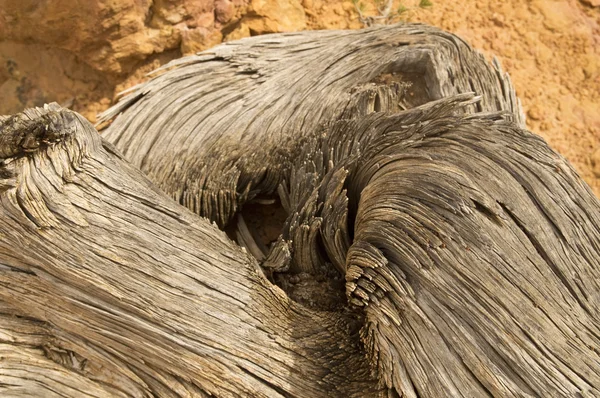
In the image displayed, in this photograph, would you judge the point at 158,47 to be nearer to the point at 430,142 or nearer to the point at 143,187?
the point at 143,187

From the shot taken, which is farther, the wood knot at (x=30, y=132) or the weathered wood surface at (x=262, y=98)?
the weathered wood surface at (x=262, y=98)

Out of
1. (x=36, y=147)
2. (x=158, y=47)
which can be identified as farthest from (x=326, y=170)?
(x=158, y=47)

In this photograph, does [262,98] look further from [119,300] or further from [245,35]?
[119,300]

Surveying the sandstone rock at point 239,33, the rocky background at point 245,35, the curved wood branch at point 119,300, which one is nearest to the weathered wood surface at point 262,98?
the sandstone rock at point 239,33

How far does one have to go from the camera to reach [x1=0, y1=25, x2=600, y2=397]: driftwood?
1.71 metres

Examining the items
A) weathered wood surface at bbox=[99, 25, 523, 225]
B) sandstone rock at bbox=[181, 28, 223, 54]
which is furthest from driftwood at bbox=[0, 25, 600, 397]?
sandstone rock at bbox=[181, 28, 223, 54]

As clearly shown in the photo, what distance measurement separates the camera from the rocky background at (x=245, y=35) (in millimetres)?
3086

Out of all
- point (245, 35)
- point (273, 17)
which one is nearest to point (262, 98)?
point (245, 35)

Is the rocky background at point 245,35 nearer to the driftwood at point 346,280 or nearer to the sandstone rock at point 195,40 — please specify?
the sandstone rock at point 195,40

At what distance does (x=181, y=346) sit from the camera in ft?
5.82

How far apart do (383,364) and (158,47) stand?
7.34 ft

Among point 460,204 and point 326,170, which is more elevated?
point 460,204

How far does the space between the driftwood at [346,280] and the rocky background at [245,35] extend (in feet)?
4.34

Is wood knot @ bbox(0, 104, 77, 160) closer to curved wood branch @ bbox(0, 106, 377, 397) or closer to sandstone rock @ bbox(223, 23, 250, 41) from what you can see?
curved wood branch @ bbox(0, 106, 377, 397)
